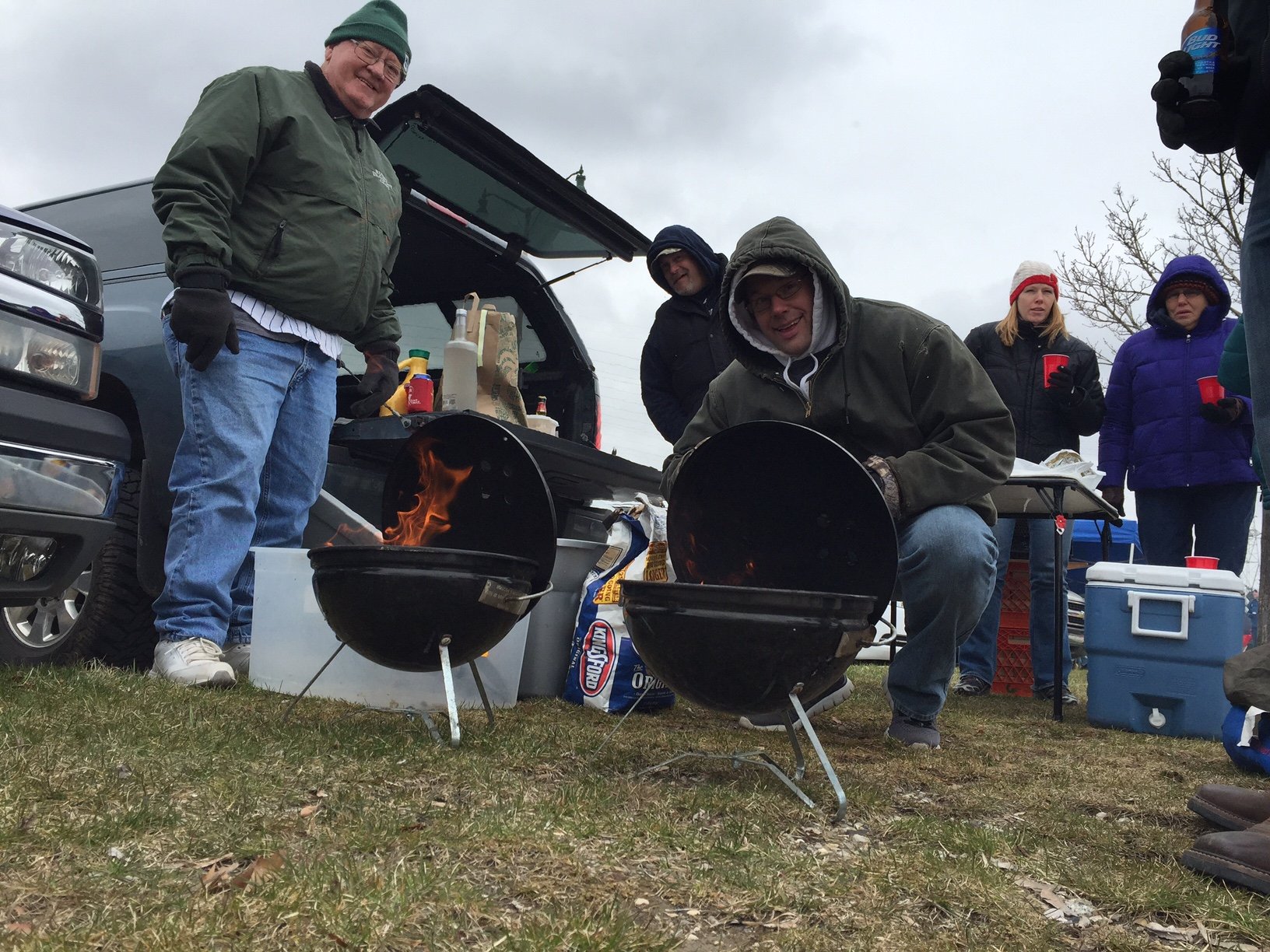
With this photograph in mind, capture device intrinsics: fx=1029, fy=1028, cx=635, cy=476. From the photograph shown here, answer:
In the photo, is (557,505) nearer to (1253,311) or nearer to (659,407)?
(659,407)

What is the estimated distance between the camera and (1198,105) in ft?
6.57

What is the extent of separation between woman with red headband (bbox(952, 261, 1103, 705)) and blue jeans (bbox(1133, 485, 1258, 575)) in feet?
1.44

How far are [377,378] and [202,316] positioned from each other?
2.55 feet

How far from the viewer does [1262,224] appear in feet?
6.42

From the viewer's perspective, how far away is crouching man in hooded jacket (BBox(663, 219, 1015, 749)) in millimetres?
2672

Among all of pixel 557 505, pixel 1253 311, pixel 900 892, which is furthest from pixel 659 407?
pixel 900 892

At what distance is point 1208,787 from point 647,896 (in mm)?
1286

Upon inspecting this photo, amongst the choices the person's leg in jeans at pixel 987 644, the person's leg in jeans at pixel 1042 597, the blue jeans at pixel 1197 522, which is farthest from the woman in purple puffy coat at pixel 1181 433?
the person's leg in jeans at pixel 987 644

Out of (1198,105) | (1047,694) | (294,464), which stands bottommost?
(1047,694)

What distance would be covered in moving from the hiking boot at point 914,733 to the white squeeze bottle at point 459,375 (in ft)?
6.18

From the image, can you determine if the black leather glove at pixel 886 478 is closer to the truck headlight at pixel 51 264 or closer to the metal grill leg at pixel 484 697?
Answer: the metal grill leg at pixel 484 697

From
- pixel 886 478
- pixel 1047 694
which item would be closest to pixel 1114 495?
pixel 1047 694

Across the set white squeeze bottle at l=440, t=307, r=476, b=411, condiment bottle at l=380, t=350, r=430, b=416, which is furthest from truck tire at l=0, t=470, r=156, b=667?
white squeeze bottle at l=440, t=307, r=476, b=411

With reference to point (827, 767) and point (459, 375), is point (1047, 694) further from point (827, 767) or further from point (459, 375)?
point (827, 767)
